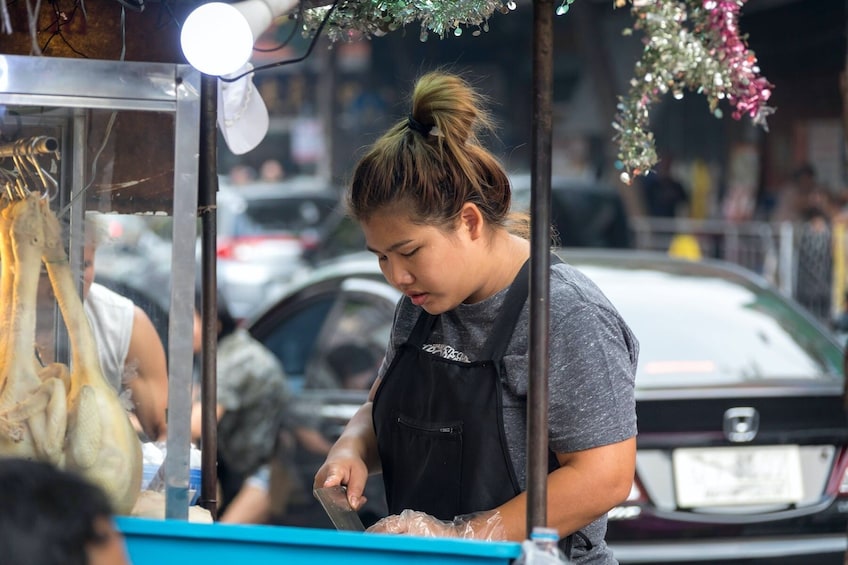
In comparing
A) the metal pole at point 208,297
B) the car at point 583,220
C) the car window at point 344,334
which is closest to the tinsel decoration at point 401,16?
the metal pole at point 208,297

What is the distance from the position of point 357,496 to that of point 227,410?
2.92 m

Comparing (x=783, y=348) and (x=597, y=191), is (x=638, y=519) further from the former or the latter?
(x=597, y=191)

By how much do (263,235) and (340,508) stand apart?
11.3m

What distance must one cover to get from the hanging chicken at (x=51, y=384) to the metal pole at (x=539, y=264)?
70cm

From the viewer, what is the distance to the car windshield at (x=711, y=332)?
4.46 m

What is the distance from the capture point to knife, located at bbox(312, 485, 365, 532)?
91.8 inches

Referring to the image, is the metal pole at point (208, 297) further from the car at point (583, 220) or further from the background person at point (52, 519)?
the car at point (583, 220)

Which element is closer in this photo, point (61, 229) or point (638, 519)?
point (61, 229)

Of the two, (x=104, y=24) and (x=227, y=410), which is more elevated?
(x=104, y=24)

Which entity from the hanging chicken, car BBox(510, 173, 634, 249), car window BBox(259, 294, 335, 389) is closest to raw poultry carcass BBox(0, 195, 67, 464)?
the hanging chicken

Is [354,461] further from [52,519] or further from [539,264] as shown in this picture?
[52,519]

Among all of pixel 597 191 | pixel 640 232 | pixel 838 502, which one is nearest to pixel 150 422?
pixel 838 502

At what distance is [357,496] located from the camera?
239 cm

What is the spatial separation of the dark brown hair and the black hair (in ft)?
3.41
